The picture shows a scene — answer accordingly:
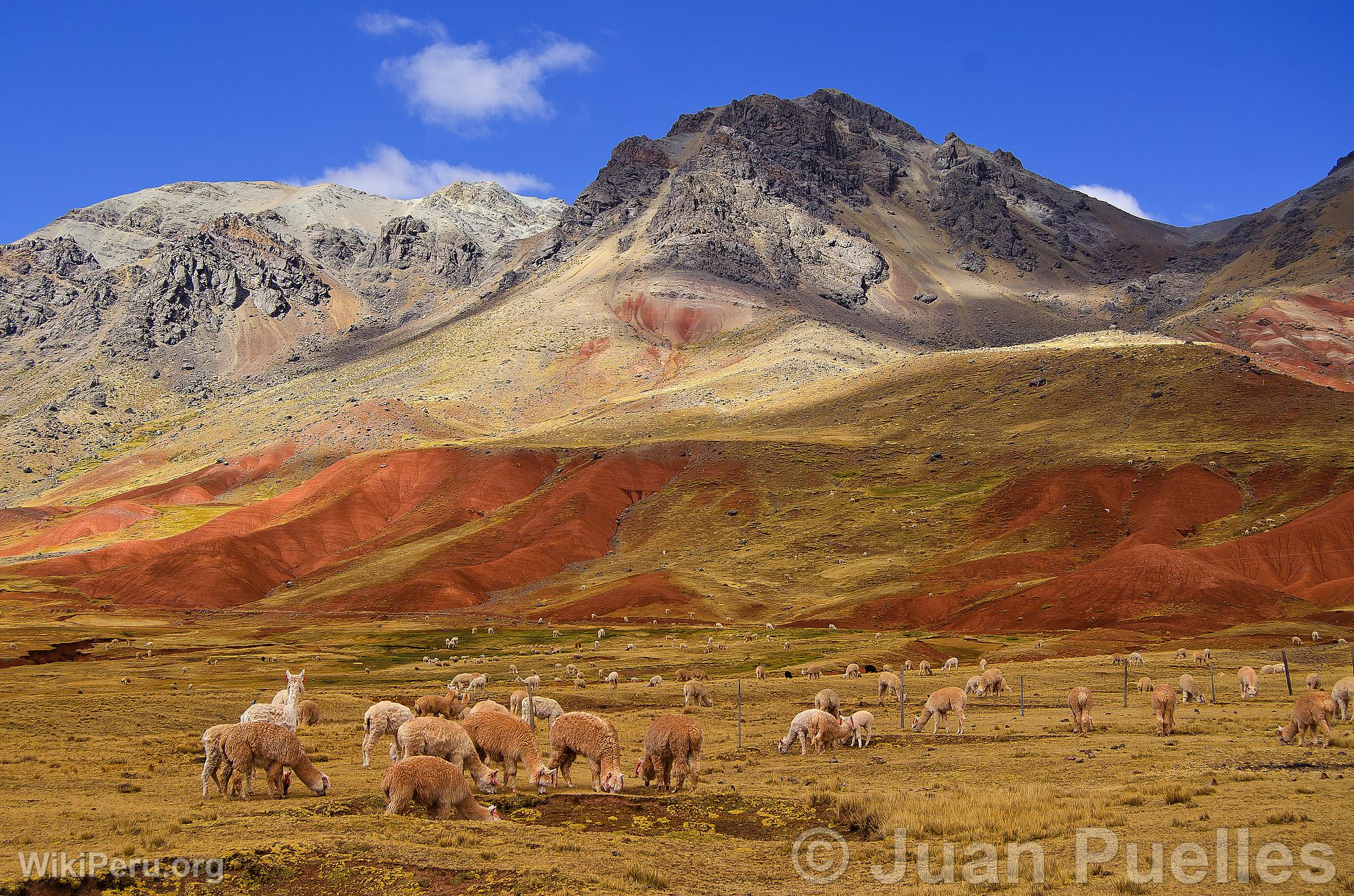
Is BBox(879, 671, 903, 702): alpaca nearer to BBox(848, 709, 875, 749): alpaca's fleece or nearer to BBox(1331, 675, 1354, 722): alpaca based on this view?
BBox(848, 709, 875, 749): alpaca's fleece

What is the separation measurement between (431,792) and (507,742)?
3991 millimetres

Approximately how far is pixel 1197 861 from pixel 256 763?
1822 cm

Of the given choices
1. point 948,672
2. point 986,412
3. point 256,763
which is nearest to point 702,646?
point 948,672

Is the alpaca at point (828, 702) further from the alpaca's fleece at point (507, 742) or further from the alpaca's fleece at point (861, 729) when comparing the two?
the alpaca's fleece at point (507, 742)

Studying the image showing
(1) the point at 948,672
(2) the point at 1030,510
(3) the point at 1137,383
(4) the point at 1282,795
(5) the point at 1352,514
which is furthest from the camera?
(3) the point at 1137,383

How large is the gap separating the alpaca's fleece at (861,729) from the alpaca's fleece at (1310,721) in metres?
10.6

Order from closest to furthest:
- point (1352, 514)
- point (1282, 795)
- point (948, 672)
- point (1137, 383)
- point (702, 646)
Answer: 1. point (1282, 795)
2. point (948, 672)
3. point (702, 646)
4. point (1352, 514)
5. point (1137, 383)

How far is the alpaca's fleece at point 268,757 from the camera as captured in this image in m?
21.9

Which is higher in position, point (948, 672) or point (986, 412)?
point (986, 412)

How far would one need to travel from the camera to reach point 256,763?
72.2ft

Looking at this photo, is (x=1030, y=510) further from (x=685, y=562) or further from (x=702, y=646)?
(x=702, y=646)

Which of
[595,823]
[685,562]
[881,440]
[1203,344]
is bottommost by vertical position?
[595,823]

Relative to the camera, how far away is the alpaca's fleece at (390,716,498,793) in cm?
2192

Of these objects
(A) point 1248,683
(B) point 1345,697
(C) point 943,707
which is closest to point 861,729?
(C) point 943,707
